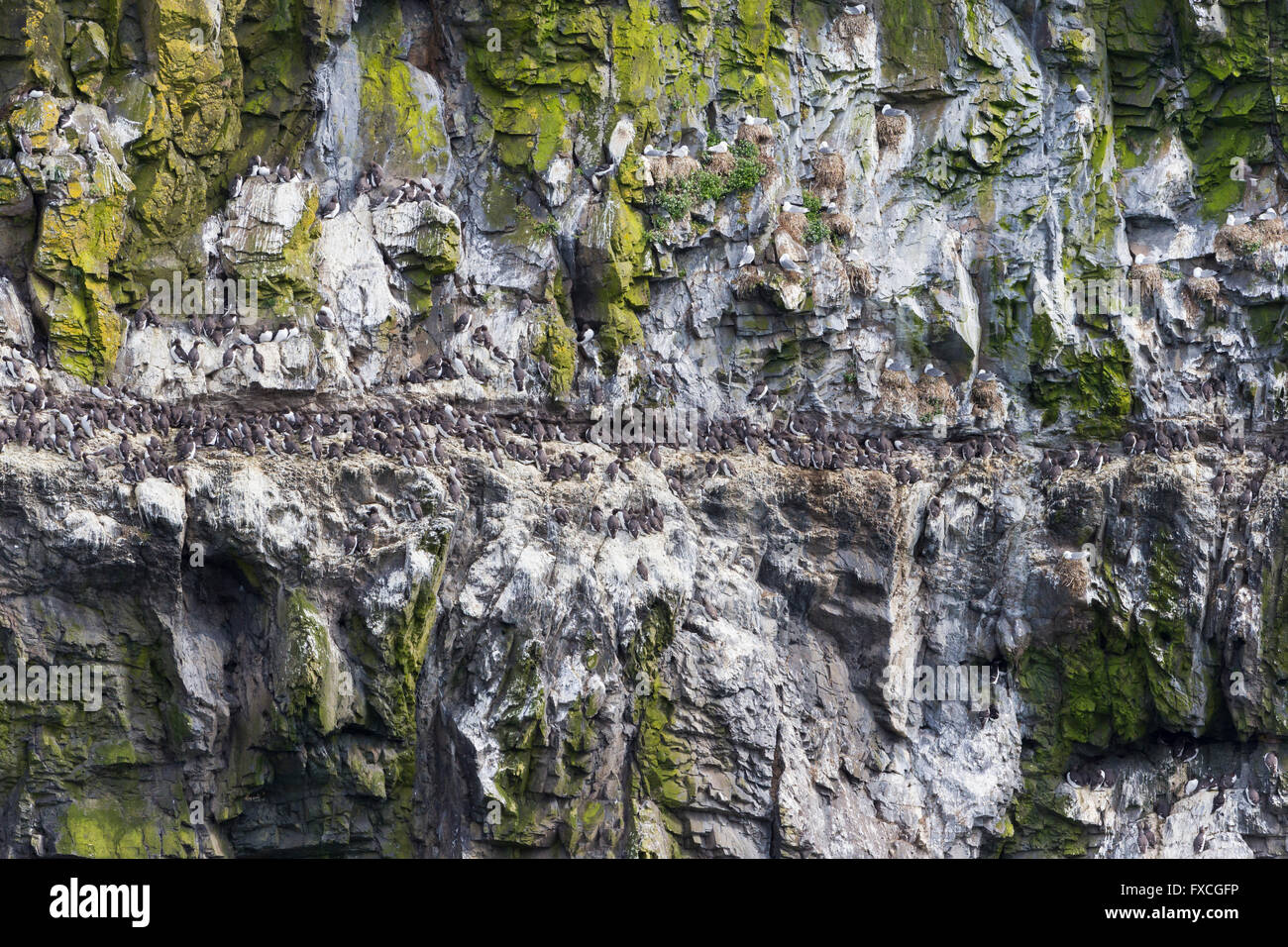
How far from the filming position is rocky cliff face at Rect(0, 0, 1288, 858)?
94.1ft

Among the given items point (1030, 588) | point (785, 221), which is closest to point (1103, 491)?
point (1030, 588)

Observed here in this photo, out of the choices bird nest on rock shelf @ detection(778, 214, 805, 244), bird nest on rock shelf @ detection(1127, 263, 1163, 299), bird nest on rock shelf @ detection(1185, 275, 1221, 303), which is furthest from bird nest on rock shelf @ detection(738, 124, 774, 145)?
bird nest on rock shelf @ detection(1185, 275, 1221, 303)

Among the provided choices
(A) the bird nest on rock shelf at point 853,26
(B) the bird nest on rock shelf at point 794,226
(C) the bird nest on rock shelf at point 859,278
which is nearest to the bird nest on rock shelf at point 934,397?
(C) the bird nest on rock shelf at point 859,278

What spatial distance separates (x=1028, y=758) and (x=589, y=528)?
956 cm

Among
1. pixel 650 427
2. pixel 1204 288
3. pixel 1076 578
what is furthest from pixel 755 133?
pixel 1076 578

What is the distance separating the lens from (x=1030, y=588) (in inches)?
1291

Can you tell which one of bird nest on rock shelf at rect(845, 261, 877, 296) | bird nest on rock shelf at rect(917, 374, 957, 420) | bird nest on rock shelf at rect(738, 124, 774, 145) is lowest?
bird nest on rock shelf at rect(917, 374, 957, 420)

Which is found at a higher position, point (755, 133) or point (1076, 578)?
point (755, 133)

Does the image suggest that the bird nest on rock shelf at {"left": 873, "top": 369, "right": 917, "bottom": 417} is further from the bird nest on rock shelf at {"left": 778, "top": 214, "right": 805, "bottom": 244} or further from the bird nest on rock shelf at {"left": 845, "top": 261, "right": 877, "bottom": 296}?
the bird nest on rock shelf at {"left": 778, "top": 214, "right": 805, "bottom": 244}

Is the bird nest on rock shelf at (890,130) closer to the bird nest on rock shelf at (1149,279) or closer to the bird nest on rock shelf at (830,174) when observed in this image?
the bird nest on rock shelf at (830,174)

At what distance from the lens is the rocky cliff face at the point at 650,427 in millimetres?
28688

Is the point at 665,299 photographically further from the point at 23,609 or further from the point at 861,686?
the point at 23,609

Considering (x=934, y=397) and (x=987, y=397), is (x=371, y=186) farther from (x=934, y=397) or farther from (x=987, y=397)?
(x=987, y=397)

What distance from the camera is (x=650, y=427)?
3228 centimetres
